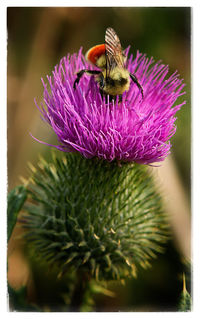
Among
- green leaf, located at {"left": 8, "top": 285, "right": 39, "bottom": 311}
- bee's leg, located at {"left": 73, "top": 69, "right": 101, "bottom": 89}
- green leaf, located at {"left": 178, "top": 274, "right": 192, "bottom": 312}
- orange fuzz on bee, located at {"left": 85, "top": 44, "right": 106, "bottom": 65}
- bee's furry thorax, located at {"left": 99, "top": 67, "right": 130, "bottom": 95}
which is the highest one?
orange fuzz on bee, located at {"left": 85, "top": 44, "right": 106, "bottom": 65}

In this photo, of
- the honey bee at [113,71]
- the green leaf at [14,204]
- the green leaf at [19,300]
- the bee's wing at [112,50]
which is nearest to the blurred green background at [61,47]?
the green leaf at [14,204]

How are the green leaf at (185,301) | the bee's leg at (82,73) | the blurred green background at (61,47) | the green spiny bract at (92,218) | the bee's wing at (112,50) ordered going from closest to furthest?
1. the green leaf at (185,301)
2. the bee's wing at (112,50)
3. the bee's leg at (82,73)
4. the green spiny bract at (92,218)
5. the blurred green background at (61,47)

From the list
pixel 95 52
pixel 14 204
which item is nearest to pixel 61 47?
pixel 95 52

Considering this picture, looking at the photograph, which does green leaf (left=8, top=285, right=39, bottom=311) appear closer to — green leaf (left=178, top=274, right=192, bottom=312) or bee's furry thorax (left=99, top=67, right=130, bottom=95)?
green leaf (left=178, top=274, right=192, bottom=312)

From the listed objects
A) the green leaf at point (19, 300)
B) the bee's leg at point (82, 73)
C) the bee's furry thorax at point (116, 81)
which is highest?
the bee's leg at point (82, 73)

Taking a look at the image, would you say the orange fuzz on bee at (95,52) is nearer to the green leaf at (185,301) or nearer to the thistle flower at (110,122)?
the thistle flower at (110,122)

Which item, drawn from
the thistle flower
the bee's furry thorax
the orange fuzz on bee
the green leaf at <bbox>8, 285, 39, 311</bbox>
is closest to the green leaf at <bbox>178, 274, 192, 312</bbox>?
the thistle flower
